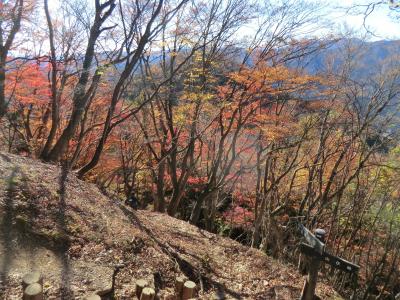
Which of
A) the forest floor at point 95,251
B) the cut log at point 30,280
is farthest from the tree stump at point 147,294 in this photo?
the cut log at point 30,280

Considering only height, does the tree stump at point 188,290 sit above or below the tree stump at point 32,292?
below

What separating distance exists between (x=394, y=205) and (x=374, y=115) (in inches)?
121

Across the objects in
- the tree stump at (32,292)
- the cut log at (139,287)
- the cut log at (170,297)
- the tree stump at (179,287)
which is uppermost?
the tree stump at (32,292)

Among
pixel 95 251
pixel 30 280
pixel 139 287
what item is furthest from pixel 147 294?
pixel 95 251

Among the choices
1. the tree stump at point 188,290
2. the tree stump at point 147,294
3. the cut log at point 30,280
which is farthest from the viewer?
the tree stump at point 188,290

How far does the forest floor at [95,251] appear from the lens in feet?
14.9

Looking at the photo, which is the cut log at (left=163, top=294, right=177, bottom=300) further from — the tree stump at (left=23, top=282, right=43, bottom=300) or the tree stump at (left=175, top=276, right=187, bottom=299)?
the tree stump at (left=23, top=282, right=43, bottom=300)

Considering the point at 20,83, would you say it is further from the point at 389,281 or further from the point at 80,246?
the point at 389,281

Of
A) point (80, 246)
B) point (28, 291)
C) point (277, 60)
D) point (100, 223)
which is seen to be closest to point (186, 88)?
point (277, 60)

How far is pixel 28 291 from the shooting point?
3293mm

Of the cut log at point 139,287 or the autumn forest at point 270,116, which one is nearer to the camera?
the cut log at point 139,287

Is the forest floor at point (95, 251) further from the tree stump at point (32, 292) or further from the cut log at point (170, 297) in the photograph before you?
the tree stump at point (32, 292)

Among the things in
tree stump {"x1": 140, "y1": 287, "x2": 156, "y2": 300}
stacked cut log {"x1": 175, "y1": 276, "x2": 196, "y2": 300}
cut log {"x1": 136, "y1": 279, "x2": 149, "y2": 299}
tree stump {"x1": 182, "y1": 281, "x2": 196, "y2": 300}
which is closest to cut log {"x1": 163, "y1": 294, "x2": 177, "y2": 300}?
stacked cut log {"x1": 175, "y1": 276, "x2": 196, "y2": 300}

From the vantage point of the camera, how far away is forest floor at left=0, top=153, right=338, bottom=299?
4531 millimetres
